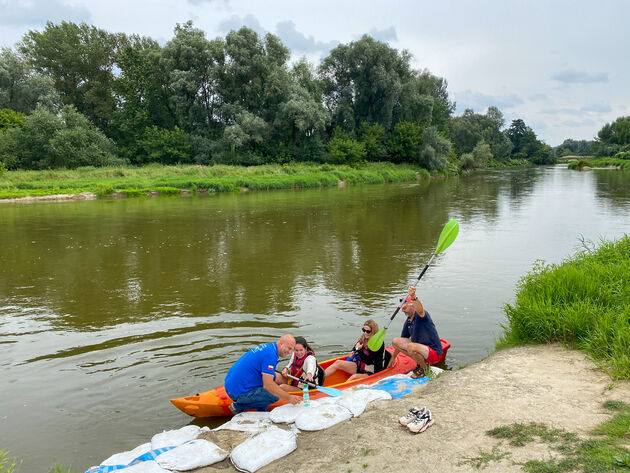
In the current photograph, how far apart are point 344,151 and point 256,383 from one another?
146 feet

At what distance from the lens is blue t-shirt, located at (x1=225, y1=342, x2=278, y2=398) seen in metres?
5.40

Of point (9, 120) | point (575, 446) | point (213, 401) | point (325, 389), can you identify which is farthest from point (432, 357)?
point (9, 120)

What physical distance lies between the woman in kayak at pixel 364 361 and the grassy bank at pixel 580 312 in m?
1.89

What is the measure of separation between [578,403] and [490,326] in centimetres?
365

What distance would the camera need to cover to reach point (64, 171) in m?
36.8

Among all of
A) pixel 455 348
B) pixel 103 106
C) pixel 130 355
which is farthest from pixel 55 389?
pixel 103 106

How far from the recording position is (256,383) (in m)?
5.46

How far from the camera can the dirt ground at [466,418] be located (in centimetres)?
400

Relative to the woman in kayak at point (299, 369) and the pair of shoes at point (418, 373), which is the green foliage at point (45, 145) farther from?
the pair of shoes at point (418, 373)

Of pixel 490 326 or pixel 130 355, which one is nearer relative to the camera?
pixel 130 355

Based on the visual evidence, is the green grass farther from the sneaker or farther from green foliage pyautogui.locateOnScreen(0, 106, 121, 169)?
green foliage pyautogui.locateOnScreen(0, 106, 121, 169)

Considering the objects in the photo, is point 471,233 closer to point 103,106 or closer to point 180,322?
point 180,322

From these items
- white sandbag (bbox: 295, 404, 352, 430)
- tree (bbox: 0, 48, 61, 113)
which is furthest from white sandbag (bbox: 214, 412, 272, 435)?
tree (bbox: 0, 48, 61, 113)

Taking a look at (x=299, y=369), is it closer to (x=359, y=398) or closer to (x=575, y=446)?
(x=359, y=398)
